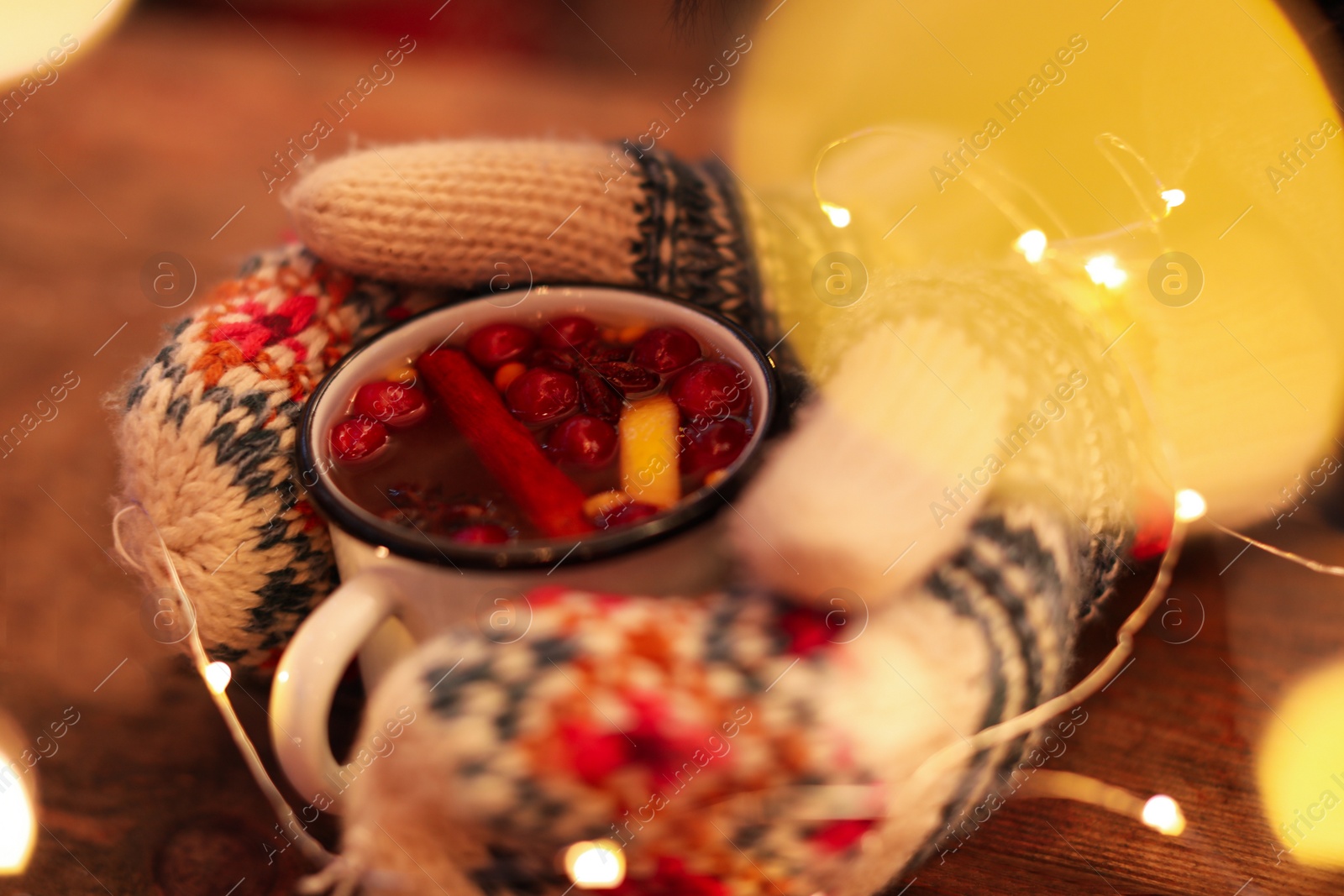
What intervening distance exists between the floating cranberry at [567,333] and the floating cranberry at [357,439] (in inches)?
4.1

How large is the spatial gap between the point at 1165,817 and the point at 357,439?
421 mm

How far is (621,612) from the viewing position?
331mm

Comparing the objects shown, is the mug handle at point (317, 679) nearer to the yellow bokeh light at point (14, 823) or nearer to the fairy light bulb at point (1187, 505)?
the yellow bokeh light at point (14, 823)

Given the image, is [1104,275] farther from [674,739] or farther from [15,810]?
[15,810]

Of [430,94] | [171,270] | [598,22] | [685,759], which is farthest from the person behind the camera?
[430,94]

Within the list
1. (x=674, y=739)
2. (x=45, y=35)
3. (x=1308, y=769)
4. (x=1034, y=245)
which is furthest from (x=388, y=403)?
(x=45, y=35)

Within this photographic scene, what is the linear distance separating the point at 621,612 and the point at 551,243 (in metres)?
0.28

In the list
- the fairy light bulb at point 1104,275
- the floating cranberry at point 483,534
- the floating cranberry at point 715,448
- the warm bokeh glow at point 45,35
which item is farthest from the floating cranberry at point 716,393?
the warm bokeh glow at point 45,35

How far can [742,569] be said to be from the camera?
0.36 metres

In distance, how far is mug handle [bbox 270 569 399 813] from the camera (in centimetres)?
35

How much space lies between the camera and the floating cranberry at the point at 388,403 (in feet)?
1.57

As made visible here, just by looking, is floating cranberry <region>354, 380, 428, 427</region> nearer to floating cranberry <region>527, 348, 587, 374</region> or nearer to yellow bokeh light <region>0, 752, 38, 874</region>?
floating cranberry <region>527, 348, 587, 374</region>

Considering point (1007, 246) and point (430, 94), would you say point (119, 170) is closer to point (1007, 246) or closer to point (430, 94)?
point (430, 94)

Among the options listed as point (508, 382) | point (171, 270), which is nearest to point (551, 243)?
point (508, 382)
